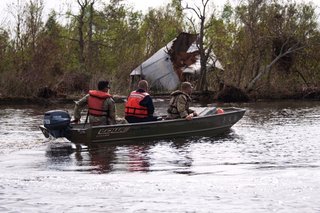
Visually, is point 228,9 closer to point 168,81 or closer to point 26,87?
point 168,81

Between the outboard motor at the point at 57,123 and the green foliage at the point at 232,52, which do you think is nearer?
the outboard motor at the point at 57,123

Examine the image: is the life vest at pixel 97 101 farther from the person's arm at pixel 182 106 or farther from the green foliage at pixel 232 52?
the green foliage at pixel 232 52

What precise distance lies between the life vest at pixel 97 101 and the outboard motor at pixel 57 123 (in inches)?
34.9

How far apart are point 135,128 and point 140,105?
0.59 meters

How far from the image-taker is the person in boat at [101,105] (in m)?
15.9

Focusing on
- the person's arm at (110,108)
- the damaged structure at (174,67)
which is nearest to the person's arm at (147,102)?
the person's arm at (110,108)

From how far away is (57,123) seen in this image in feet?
49.6

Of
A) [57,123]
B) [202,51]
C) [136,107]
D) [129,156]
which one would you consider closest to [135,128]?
[136,107]

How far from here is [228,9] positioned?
1823 inches

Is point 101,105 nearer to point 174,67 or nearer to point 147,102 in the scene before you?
point 147,102

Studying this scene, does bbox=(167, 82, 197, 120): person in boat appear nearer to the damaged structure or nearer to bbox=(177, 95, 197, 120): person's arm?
bbox=(177, 95, 197, 120): person's arm

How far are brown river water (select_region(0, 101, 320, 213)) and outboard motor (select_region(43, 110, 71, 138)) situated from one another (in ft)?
1.59

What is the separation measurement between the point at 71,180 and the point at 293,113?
56.4 ft

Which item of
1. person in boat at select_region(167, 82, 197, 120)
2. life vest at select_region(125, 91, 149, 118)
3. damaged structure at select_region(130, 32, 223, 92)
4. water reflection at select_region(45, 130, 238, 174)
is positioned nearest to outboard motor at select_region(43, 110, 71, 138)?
water reflection at select_region(45, 130, 238, 174)
